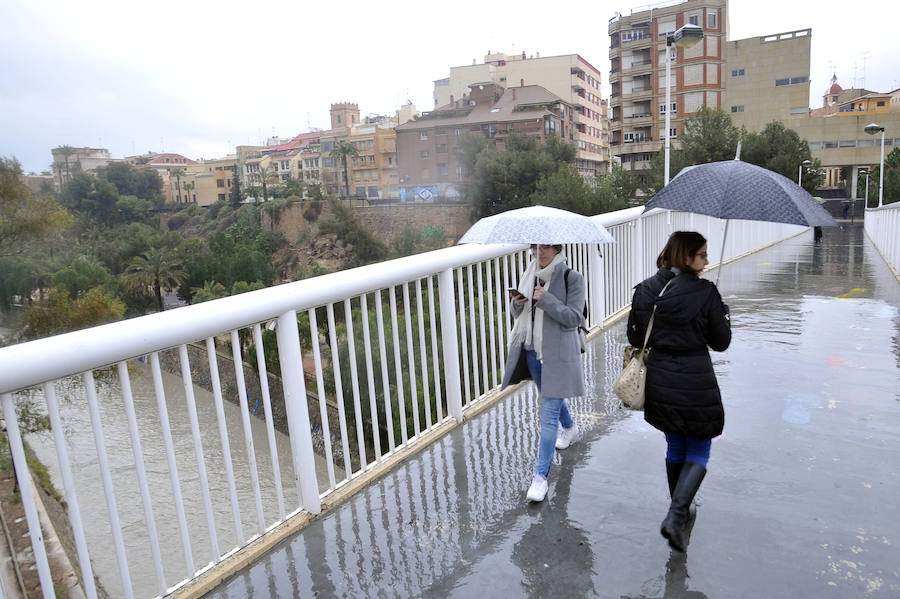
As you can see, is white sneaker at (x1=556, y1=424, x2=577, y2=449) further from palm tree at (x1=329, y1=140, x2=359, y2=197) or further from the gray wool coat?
palm tree at (x1=329, y1=140, x2=359, y2=197)

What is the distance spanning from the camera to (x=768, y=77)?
6894cm

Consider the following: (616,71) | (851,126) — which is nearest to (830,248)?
(851,126)

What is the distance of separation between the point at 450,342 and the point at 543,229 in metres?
1.40

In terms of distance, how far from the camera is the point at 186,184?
12456 cm

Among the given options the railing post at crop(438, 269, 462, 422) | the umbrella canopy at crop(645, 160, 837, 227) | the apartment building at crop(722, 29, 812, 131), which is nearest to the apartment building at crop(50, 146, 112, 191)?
the apartment building at crop(722, 29, 812, 131)

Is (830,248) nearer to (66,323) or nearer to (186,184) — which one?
(66,323)

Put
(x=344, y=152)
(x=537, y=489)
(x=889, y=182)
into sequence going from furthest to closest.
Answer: (x=344, y=152), (x=889, y=182), (x=537, y=489)

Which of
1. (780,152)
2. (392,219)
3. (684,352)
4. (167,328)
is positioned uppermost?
(780,152)

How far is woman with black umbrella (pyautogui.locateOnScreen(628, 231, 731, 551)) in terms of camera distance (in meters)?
2.76

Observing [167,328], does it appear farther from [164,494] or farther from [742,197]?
[164,494]

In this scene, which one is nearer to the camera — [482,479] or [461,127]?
[482,479]

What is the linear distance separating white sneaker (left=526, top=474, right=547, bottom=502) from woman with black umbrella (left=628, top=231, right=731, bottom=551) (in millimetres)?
628

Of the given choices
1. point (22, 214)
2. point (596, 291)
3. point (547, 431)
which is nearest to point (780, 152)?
point (596, 291)

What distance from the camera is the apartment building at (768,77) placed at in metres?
68.3
